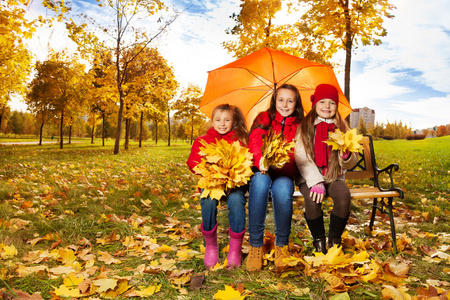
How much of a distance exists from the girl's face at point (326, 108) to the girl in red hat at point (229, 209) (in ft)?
2.42

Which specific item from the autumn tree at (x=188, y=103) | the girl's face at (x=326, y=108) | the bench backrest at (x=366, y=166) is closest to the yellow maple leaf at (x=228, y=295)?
the girl's face at (x=326, y=108)

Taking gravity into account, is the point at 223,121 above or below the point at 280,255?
above

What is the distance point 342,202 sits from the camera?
8.33 feet

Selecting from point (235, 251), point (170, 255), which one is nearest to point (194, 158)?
point (235, 251)

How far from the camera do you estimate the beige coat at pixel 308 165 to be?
255cm

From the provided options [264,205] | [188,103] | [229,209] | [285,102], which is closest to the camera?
[264,205]

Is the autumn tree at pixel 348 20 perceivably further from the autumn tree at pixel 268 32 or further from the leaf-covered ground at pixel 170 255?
the leaf-covered ground at pixel 170 255

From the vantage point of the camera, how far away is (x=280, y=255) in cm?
238

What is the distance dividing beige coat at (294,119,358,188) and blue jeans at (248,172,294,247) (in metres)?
0.25

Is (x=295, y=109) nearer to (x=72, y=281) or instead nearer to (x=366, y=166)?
(x=366, y=166)

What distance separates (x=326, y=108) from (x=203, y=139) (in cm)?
121

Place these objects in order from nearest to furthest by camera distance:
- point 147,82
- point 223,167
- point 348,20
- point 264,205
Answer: point 223,167, point 264,205, point 348,20, point 147,82

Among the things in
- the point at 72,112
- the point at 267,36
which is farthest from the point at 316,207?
the point at 72,112

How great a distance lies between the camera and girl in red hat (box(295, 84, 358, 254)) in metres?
2.55
